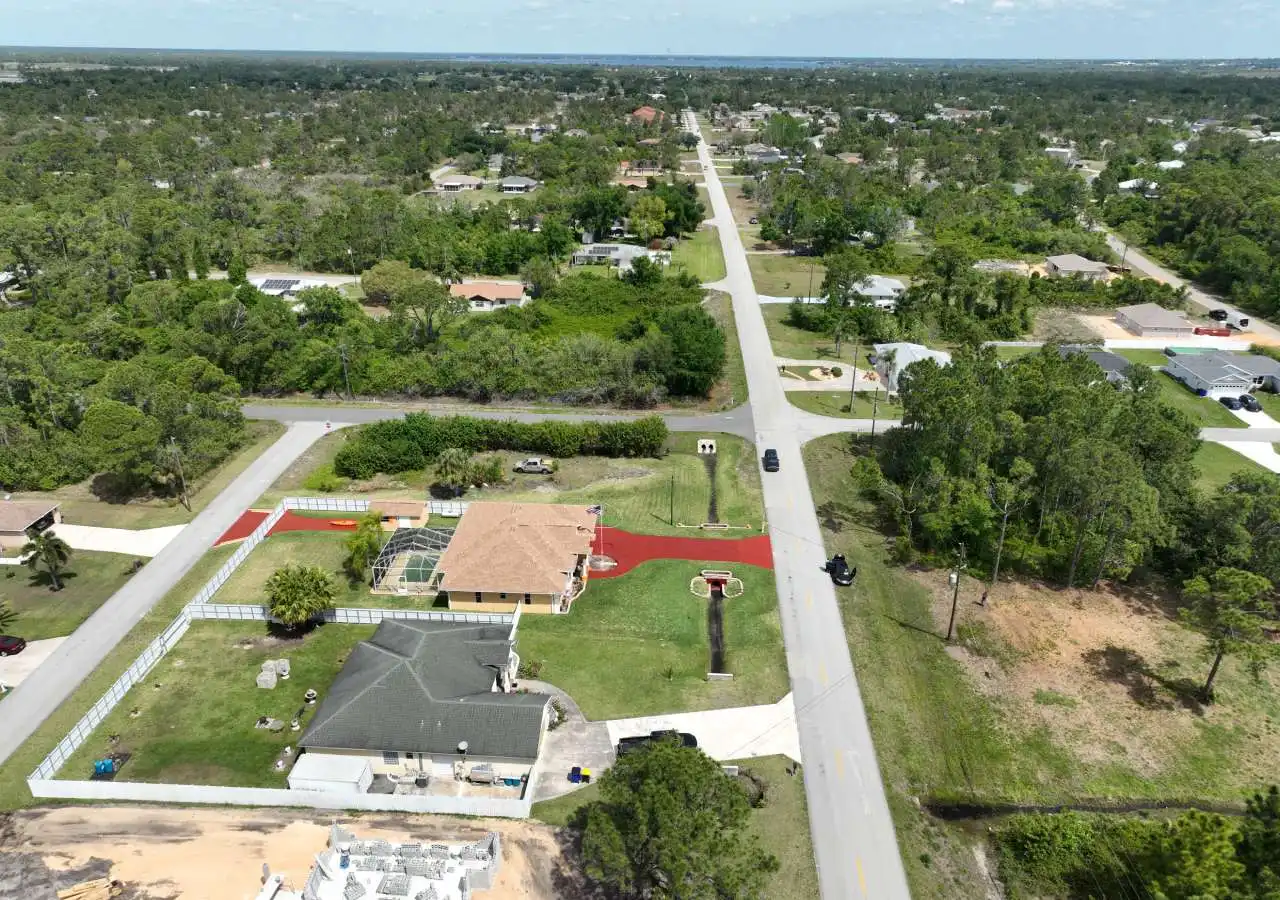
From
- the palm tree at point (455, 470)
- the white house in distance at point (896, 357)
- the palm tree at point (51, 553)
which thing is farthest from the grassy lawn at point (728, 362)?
the palm tree at point (51, 553)

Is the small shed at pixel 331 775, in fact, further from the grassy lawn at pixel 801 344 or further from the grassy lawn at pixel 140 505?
the grassy lawn at pixel 801 344

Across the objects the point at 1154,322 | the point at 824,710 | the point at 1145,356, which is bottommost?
the point at 824,710

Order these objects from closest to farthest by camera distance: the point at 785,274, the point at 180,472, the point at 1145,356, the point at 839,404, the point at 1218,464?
the point at 180,472, the point at 1218,464, the point at 839,404, the point at 1145,356, the point at 785,274

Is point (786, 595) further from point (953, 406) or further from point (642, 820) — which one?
point (642, 820)

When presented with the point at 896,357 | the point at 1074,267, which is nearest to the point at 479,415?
the point at 896,357

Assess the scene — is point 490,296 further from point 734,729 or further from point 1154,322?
point 1154,322

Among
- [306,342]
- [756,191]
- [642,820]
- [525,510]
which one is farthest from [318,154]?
[642,820]
